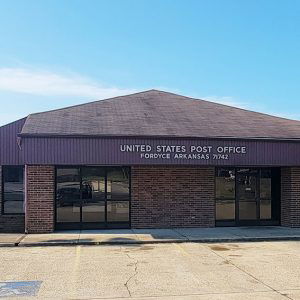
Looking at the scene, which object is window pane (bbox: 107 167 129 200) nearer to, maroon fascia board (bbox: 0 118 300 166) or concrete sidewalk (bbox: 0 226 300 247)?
concrete sidewalk (bbox: 0 226 300 247)

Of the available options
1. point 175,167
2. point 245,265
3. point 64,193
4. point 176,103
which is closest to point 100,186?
point 64,193

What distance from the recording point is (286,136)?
669 inches

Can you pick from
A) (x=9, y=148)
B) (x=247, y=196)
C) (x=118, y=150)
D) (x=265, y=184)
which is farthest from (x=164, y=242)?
(x=9, y=148)

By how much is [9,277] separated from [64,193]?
24.9 feet

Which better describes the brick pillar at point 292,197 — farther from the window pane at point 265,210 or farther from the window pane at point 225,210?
the window pane at point 225,210

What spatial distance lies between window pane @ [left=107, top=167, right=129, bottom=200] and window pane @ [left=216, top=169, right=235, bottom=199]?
3.47 metres

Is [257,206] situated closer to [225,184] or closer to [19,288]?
[225,184]

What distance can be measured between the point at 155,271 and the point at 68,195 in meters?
7.65

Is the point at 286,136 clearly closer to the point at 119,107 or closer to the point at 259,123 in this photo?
the point at 259,123

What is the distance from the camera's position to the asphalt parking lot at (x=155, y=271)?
8281mm

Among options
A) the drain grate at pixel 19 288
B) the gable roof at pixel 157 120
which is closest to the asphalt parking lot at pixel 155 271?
the drain grate at pixel 19 288

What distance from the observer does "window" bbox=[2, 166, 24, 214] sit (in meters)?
17.8

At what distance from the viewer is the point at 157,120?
709 inches

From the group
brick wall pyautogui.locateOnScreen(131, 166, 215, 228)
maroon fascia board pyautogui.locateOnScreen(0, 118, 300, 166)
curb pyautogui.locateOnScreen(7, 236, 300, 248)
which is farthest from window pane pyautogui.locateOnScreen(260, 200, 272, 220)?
curb pyautogui.locateOnScreen(7, 236, 300, 248)
